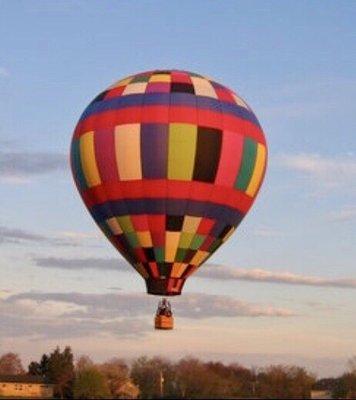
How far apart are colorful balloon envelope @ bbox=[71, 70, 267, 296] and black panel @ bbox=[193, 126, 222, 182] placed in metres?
0.05

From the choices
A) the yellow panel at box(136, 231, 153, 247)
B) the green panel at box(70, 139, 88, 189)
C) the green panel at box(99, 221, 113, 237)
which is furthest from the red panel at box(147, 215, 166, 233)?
the green panel at box(70, 139, 88, 189)

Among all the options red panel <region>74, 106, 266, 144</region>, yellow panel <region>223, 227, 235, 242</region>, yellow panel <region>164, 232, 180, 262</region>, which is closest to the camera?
red panel <region>74, 106, 266, 144</region>

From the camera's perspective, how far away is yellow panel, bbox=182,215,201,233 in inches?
1772

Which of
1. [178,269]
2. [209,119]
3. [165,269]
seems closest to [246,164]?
[209,119]

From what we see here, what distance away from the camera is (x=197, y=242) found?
151 ft

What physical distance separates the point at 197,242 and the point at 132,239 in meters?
3.52

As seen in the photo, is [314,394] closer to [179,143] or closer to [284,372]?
[284,372]

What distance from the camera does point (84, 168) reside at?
47.1 m

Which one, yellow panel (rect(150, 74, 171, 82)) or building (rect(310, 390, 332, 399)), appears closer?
yellow panel (rect(150, 74, 171, 82))

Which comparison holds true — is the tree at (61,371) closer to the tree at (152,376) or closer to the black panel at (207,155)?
the tree at (152,376)

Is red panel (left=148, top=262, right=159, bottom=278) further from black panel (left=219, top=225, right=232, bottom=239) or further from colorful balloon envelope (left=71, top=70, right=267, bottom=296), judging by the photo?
black panel (left=219, top=225, right=232, bottom=239)

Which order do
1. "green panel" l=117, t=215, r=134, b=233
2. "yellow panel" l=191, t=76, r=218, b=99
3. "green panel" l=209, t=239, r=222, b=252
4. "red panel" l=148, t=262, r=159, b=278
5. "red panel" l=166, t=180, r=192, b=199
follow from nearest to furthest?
"red panel" l=166, t=180, r=192, b=199 < "red panel" l=148, t=262, r=159, b=278 < "green panel" l=117, t=215, r=134, b=233 < "yellow panel" l=191, t=76, r=218, b=99 < "green panel" l=209, t=239, r=222, b=252

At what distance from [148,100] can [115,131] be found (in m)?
2.45

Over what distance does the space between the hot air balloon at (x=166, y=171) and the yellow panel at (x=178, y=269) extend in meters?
0.05
